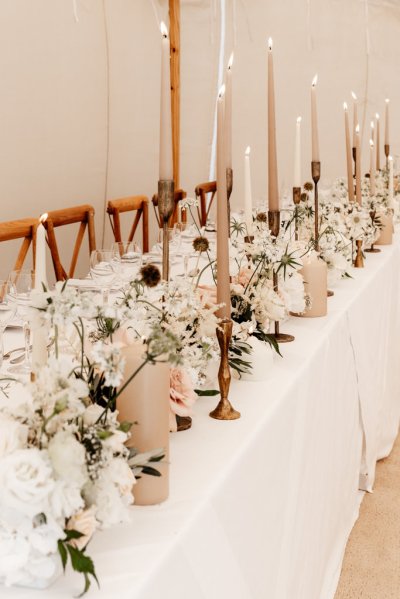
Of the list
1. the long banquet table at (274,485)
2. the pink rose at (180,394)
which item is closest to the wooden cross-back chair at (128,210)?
the long banquet table at (274,485)

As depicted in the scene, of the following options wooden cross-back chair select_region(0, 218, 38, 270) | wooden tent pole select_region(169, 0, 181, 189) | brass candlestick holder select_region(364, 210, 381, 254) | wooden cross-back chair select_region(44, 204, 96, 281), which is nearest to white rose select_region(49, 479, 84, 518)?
wooden cross-back chair select_region(0, 218, 38, 270)

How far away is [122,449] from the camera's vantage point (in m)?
0.74

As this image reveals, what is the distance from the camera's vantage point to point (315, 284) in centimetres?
187

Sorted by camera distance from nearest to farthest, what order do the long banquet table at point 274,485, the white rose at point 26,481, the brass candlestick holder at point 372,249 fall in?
1. the white rose at point 26,481
2. the long banquet table at point 274,485
3. the brass candlestick holder at point 372,249

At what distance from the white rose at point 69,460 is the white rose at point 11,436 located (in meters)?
0.05

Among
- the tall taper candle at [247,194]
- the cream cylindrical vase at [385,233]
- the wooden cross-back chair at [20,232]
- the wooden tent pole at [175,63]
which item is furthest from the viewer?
the wooden tent pole at [175,63]

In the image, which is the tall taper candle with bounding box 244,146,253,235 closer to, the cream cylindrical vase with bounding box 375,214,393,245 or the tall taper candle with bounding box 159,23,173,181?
the tall taper candle with bounding box 159,23,173,181

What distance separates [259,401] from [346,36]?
5.87 m

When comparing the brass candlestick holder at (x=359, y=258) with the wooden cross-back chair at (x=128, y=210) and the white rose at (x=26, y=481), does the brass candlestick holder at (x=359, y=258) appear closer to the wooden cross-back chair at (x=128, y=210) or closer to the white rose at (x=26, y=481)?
the wooden cross-back chair at (x=128, y=210)

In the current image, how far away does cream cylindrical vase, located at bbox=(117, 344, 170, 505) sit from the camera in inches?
33.2

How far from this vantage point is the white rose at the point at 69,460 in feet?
2.27

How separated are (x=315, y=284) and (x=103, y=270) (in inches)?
21.1

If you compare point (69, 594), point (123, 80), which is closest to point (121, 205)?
point (123, 80)

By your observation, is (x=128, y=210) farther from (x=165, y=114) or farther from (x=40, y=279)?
(x=40, y=279)
